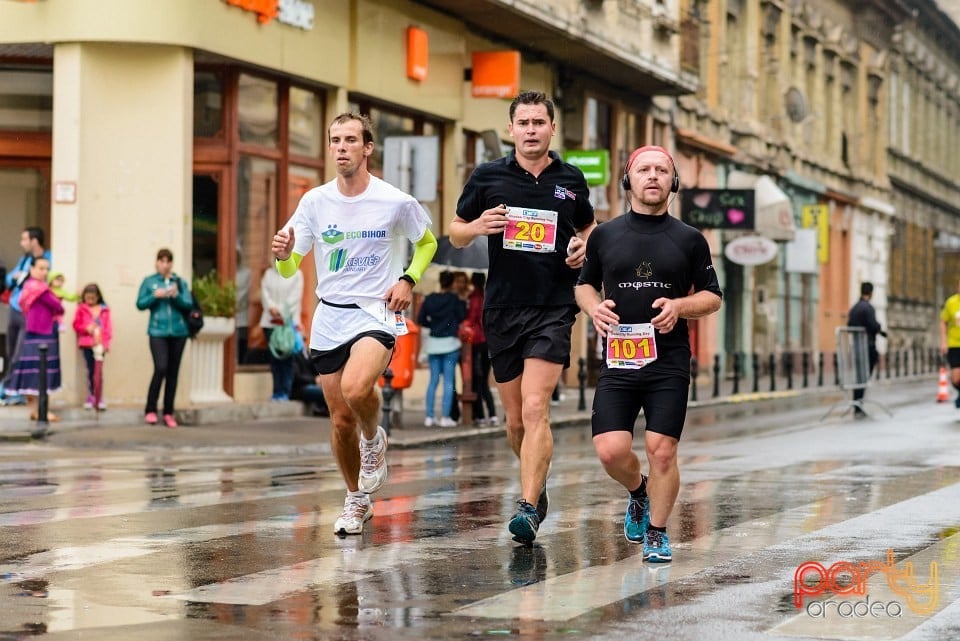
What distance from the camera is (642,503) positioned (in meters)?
8.74

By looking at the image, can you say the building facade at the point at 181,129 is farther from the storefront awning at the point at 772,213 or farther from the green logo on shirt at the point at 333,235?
the storefront awning at the point at 772,213

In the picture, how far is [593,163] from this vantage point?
3011 centimetres

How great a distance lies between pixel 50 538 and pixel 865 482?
245 inches

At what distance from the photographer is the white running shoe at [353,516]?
30.5 ft

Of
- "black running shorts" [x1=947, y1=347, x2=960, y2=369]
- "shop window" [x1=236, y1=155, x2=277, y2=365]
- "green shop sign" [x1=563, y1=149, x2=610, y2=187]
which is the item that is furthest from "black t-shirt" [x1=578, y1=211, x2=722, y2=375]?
"green shop sign" [x1=563, y1=149, x2=610, y2=187]

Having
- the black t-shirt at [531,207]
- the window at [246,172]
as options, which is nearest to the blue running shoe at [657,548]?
the black t-shirt at [531,207]

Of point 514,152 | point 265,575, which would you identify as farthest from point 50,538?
point 514,152

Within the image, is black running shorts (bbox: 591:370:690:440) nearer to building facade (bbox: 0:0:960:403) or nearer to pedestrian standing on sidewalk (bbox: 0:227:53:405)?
pedestrian standing on sidewalk (bbox: 0:227:53:405)

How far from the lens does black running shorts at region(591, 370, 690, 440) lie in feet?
27.0

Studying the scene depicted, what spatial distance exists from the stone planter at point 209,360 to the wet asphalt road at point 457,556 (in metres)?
5.91

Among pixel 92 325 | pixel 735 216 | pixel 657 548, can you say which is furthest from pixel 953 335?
pixel 657 548

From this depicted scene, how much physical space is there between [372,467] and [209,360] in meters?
11.8

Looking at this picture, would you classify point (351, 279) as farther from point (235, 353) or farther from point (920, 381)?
point (920, 381)

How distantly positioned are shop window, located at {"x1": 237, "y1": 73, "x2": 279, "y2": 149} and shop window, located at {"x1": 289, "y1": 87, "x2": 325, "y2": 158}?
1.66ft
